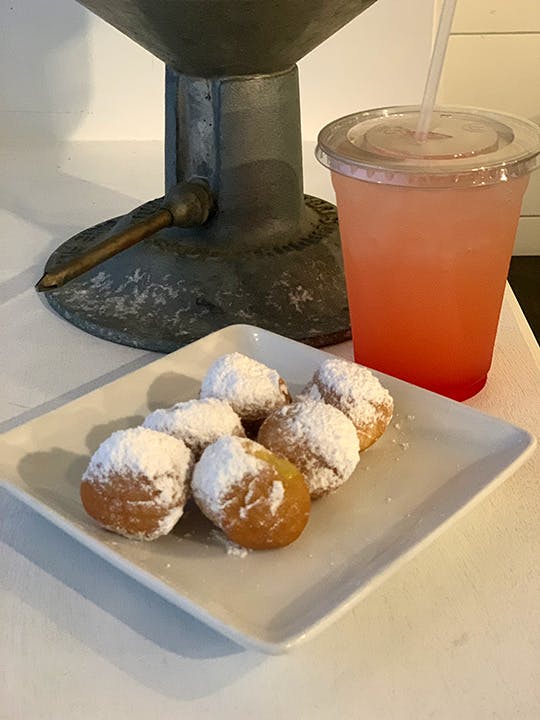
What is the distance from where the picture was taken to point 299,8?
2.02 feet

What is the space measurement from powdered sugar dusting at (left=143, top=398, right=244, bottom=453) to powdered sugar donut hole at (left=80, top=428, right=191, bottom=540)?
19 millimetres

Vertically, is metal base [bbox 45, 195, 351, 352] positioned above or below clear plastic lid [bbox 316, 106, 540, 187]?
below

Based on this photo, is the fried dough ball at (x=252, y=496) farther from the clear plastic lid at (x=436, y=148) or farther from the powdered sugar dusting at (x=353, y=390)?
the clear plastic lid at (x=436, y=148)

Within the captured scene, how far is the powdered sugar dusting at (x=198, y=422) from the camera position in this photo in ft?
1.51

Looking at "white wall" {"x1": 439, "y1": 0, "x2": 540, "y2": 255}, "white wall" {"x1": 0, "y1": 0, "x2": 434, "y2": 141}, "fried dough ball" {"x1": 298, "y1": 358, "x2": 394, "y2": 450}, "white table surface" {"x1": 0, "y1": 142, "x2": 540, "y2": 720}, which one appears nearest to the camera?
"white table surface" {"x1": 0, "y1": 142, "x2": 540, "y2": 720}

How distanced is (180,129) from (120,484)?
0.37 m

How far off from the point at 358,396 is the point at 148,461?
0.42ft

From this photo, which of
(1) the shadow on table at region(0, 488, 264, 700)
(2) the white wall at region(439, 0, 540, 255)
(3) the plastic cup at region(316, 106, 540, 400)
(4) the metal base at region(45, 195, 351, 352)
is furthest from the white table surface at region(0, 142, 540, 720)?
(2) the white wall at region(439, 0, 540, 255)

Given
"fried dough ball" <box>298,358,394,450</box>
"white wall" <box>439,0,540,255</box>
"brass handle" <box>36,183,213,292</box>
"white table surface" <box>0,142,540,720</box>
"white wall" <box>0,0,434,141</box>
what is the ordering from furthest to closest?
"white wall" <box>439,0,540,255</box>, "white wall" <box>0,0,434,141</box>, "brass handle" <box>36,183,213,292</box>, "fried dough ball" <box>298,358,394,450</box>, "white table surface" <box>0,142,540,720</box>

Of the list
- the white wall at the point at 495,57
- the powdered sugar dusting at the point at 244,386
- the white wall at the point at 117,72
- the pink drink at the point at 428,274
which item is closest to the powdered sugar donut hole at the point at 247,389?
the powdered sugar dusting at the point at 244,386

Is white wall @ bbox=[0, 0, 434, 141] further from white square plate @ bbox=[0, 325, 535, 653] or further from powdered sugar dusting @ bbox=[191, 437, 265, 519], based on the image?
powdered sugar dusting @ bbox=[191, 437, 265, 519]

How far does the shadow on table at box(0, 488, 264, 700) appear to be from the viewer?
1.28 feet

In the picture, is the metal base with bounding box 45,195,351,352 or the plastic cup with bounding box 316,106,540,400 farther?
the metal base with bounding box 45,195,351,352

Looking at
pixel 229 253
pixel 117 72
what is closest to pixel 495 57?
pixel 117 72
